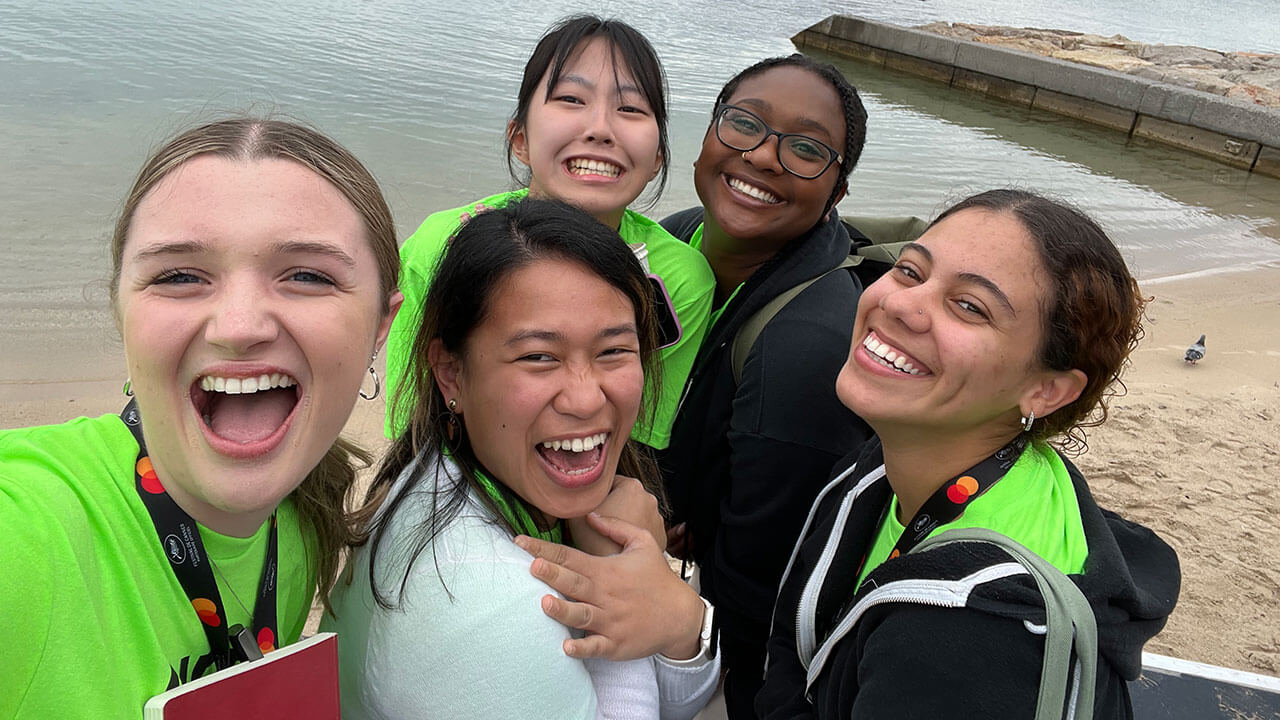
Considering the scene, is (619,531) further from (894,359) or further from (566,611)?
(894,359)

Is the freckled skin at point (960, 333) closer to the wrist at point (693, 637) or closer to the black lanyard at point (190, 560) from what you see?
the wrist at point (693, 637)

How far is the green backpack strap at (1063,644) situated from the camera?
1.41 metres

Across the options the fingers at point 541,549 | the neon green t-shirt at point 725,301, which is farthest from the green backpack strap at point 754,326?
the fingers at point 541,549

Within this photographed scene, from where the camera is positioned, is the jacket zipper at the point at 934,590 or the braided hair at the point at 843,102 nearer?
the jacket zipper at the point at 934,590

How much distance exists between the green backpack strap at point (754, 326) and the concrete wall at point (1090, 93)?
16194mm

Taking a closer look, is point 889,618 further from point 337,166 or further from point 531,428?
point 337,166

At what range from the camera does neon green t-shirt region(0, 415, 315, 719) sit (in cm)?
117

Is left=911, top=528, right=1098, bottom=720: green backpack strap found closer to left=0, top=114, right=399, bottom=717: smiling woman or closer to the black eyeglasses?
left=0, top=114, right=399, bottom=717: smiling woman

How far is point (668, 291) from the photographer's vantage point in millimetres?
2691

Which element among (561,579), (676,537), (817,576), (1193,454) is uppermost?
(561,579)

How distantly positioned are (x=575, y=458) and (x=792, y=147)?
135 centimetres

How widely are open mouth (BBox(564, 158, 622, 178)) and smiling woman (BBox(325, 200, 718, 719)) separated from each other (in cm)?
86

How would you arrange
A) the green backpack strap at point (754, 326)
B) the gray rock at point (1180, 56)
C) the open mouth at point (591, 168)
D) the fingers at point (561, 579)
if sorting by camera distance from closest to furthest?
the fingers at point (561, 579), the green backpack strap at point (754, 326), the open mouth at point (591, 168), the gray rock at point (1180, 56)

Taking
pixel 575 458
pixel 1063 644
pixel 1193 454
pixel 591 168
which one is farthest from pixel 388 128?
pixel 1063 644
